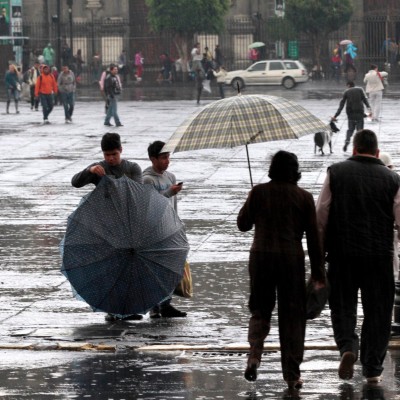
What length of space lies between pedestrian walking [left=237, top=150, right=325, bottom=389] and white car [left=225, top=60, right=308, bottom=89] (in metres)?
48.7

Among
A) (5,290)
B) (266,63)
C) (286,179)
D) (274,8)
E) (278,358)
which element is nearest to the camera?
(286,179)

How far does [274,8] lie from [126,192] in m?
60.2

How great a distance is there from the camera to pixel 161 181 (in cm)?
1140

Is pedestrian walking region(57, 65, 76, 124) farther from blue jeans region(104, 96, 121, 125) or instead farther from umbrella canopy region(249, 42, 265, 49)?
umbrella canopy region(249, 42, 265, 49)

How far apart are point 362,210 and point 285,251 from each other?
0.60m

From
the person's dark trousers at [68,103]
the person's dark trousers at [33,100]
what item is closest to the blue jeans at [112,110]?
the person's dark trousers at [68,103]

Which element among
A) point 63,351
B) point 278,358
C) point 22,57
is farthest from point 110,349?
point 22,57

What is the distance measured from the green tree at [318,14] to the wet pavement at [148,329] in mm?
41355

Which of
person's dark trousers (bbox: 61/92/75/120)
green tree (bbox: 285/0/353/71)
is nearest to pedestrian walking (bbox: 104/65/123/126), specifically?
person's dark trousers (bbox: 61/92/75/120)

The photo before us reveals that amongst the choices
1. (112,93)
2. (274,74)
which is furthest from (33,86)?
(274,74)

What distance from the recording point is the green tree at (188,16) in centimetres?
6353

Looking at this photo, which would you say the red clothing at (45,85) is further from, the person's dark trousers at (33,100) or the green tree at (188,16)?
the green tree at (188,16)

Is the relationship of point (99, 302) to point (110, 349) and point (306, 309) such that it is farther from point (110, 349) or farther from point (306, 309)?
point (306, 309)

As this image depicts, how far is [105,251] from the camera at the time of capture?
1074 cm
